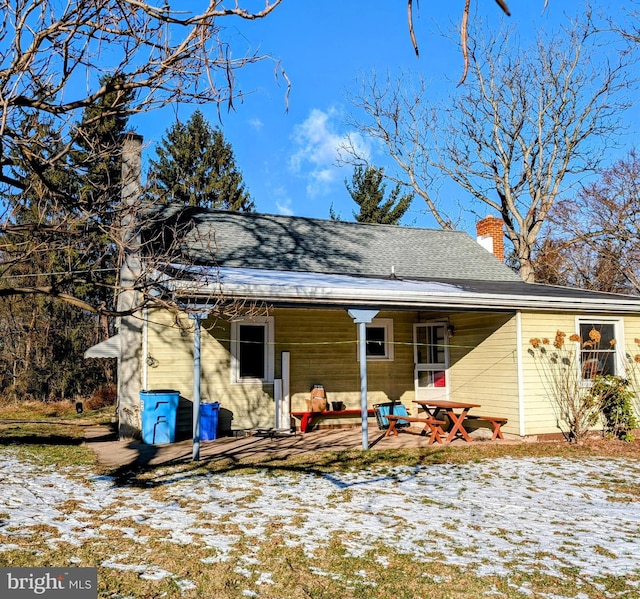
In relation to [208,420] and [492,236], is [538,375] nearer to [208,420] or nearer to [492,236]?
[208,420]

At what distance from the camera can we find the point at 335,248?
1480 cm

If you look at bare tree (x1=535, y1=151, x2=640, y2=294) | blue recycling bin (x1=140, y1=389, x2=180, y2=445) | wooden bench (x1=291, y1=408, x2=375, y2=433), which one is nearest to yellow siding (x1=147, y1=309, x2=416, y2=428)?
wooden bench (x1=291, y1=408, x2=375, y2=433)

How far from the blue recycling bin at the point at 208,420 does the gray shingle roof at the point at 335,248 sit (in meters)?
2.91

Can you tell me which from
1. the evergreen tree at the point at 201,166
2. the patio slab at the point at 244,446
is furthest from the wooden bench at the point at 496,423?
the evergreen tree at the point at 201,166

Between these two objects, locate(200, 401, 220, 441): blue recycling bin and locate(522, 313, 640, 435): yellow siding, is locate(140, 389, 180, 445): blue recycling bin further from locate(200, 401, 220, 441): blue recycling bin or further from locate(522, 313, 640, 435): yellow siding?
locate(522, 313, 640, 435): yellow siding

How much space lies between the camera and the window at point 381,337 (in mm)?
13438

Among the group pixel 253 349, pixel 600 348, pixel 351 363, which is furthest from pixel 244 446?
pixel 600 348

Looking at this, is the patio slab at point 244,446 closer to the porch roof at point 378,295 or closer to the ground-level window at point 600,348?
the ground-level window at point 600,348

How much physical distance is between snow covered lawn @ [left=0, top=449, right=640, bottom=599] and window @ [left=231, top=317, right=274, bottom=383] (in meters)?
4.07

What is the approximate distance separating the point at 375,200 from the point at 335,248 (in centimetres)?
1764

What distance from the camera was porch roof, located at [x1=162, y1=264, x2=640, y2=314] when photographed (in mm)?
9227

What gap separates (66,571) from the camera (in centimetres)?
416

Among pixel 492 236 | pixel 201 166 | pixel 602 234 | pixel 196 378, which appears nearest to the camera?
pixel 196 378

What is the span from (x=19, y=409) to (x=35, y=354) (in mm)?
3273
